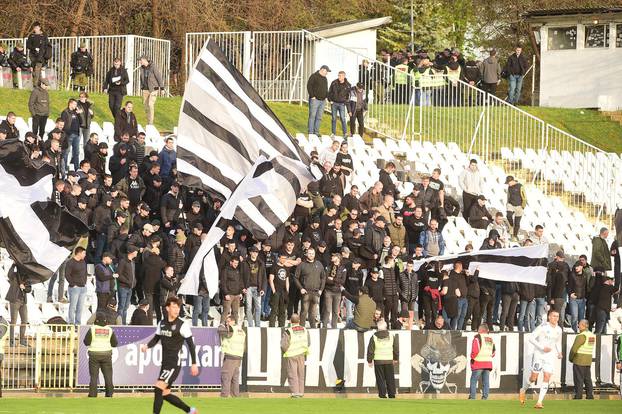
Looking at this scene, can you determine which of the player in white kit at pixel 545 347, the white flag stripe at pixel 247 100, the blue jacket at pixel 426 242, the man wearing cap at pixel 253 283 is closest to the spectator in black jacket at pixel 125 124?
the white flag stripe at pixel 247 100

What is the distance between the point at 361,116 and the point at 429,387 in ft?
34.4

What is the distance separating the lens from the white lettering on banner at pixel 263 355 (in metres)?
29.6

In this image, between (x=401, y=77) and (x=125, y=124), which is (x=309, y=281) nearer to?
(x=125, y=124)

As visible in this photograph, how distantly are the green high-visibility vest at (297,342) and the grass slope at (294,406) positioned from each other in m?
1.14

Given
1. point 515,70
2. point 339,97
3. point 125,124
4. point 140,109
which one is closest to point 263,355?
point 125,124

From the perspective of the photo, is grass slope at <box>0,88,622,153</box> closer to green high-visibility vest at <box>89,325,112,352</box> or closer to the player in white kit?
green high-visibility vest at <box>89,325,112,352</box>

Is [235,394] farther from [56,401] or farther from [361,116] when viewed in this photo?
[361,116]

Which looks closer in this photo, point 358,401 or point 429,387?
point 358,401

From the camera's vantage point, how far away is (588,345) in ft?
102

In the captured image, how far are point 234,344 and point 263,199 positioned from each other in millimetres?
2843

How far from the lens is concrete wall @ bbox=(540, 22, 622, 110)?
51906mm

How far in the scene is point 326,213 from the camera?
3256 cm

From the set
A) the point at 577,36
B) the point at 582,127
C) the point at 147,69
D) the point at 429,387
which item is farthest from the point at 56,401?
the point at 577,36

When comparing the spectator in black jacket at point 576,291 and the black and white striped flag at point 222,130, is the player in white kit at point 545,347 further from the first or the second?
the black and white striped flag at point 222,130
